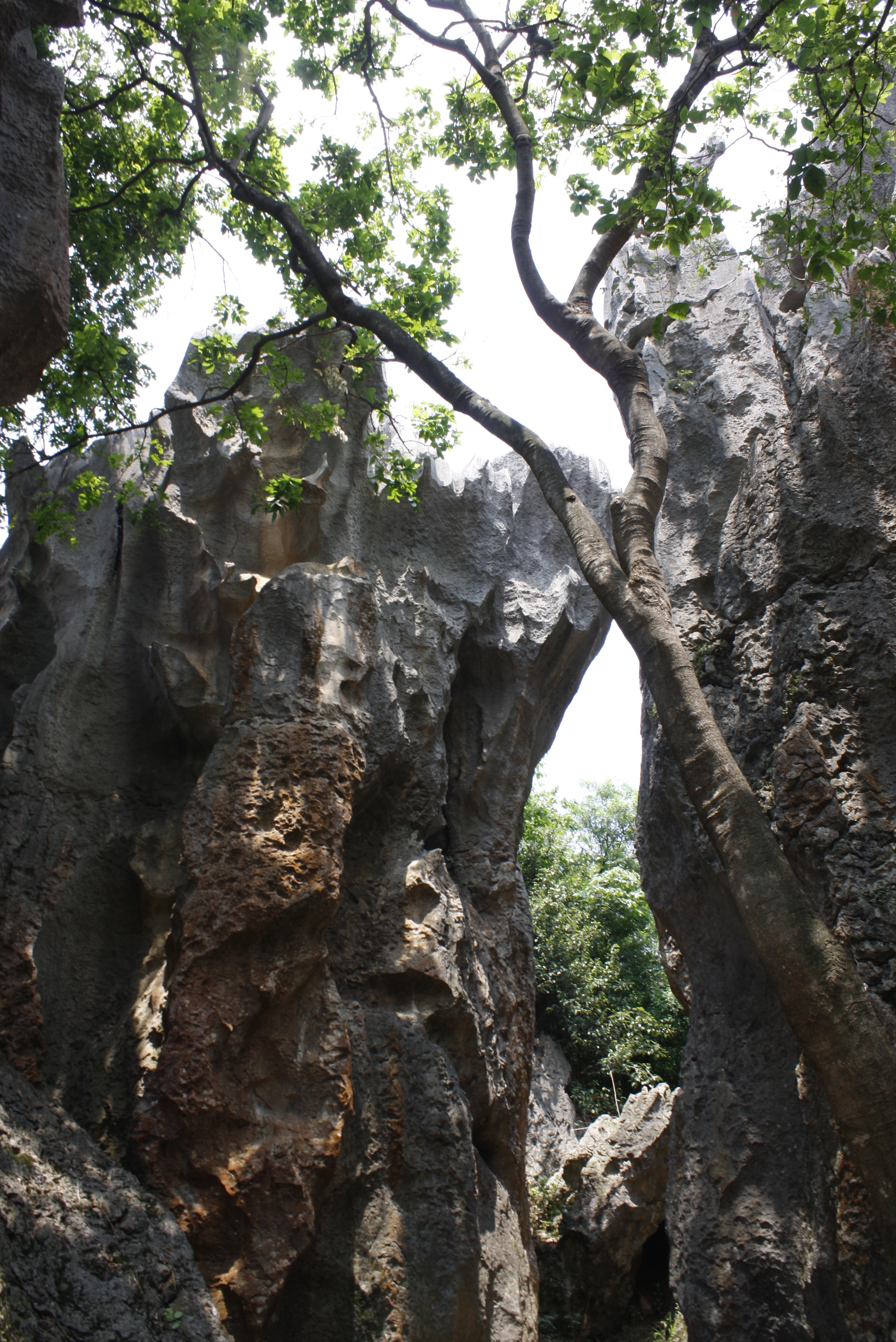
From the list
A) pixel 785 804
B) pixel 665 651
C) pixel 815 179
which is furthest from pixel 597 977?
pixel 815 179

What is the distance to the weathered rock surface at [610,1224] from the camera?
462 inches

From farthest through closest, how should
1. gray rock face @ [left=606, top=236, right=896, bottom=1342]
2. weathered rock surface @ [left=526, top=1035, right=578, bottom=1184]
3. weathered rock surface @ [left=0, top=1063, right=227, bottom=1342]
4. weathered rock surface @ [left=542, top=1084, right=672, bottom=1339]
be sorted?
weathered rock surface @ [left=526, top=1035, right=578, bottom=1184] < weathered rock surface @ [left=542, top=1084, right=672, bottom=1339] < gray rock face @ [left=606, top=236, right=896, bottom=1342] < weathered rock surface @ [left=0, top=1063, right=227, bottom=1342]

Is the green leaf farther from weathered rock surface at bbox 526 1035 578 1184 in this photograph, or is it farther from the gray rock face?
weathered rock surface at bbox 526 1035 578 1184

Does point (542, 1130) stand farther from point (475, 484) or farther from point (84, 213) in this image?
point (84, 213)

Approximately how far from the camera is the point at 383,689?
923 cm

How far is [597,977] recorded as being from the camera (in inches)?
671

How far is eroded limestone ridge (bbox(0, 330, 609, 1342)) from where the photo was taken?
6.53 m

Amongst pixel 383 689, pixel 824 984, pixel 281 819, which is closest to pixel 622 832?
pixel 383 689

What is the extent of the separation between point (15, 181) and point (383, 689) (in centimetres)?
560

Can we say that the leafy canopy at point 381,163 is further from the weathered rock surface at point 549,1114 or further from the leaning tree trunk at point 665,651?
the weathered rock surface at point 549,1114

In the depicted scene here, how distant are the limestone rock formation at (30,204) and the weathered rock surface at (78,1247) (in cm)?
430

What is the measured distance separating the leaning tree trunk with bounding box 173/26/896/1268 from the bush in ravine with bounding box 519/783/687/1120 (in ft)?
34.6

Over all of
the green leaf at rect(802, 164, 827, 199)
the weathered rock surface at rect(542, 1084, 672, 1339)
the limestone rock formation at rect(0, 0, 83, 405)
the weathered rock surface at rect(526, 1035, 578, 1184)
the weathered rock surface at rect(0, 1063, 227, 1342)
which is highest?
the green leaf at rect(802, 164, 827, 199)

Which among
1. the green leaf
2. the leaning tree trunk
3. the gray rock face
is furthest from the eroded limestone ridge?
the green leaf
